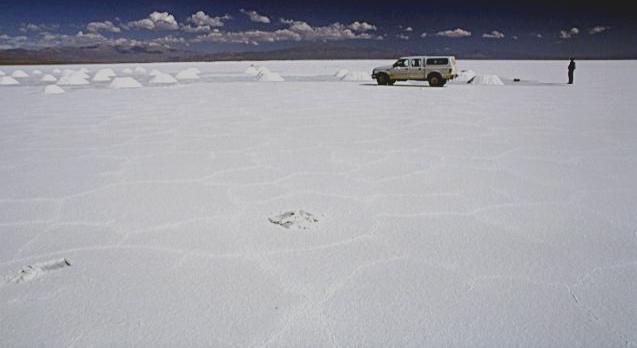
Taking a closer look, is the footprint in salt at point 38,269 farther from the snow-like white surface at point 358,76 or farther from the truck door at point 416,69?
the snow-like white surface at point 358,76

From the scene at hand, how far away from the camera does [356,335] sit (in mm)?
1880

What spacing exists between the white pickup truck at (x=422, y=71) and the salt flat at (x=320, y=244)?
12111 mm

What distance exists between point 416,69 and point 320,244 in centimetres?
1673

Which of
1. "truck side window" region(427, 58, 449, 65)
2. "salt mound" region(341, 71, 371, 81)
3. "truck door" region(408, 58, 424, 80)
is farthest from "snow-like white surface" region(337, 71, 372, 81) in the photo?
"truck side window" region(427, 58, 449, 65)

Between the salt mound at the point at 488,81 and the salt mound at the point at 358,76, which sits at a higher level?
the salt mound at the point at 358,76

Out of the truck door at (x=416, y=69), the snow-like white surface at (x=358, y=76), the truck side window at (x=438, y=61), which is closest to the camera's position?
the truck side window at (x=438, y=61)

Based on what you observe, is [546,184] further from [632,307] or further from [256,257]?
[256,257]

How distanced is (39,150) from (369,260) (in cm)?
508

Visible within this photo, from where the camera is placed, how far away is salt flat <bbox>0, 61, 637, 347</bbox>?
194cm

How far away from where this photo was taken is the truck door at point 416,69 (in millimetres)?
18147

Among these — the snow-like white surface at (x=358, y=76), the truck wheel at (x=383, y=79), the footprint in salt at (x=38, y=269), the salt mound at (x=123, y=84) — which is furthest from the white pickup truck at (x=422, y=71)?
the footprint in salt at (x=38, y=269)

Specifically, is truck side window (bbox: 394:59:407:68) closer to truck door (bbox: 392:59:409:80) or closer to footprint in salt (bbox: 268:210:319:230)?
truck door (bbox: 392:59:409:80)

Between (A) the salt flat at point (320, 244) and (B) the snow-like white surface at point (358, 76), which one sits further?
(B) the snow-like white surface at point (358, 76)

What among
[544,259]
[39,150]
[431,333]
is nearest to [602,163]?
[544,259]
